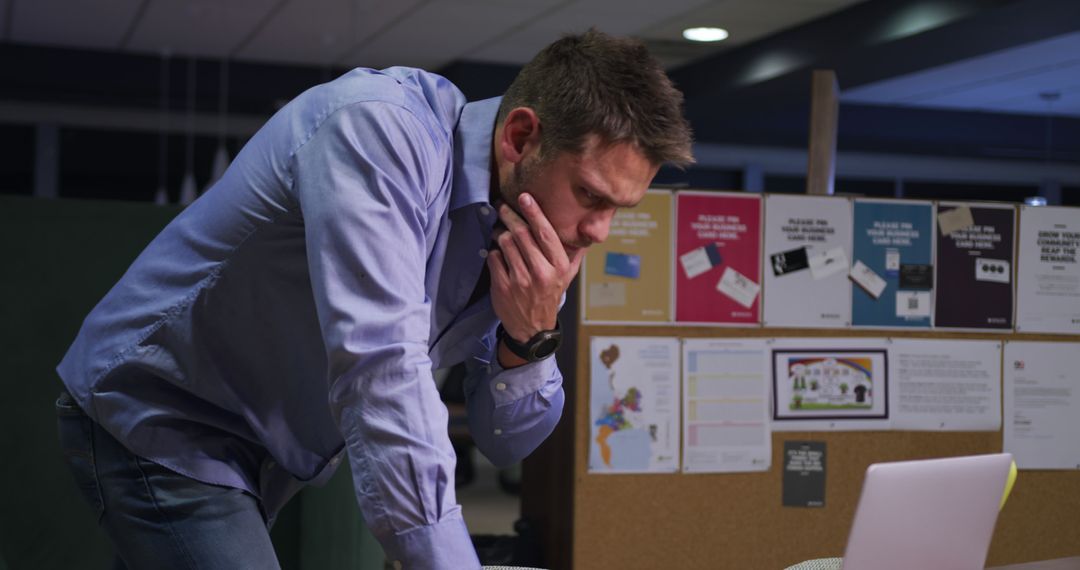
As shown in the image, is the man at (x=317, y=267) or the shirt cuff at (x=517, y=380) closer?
the man at (x=317, y=267)

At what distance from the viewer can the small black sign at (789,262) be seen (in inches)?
125

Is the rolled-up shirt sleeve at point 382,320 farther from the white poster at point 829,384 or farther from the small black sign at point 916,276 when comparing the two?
the small black sign at point 916,276

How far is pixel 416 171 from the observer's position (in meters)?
1.06

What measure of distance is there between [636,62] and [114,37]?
649cm

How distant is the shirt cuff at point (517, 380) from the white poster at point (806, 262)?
191cm

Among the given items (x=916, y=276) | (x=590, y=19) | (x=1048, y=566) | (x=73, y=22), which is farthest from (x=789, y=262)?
(x=73, y=22)

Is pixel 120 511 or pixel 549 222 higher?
pixel 549 222

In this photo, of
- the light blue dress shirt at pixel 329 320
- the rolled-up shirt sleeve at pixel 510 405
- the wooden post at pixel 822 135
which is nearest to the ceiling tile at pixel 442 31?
the wooden post at pixel 822 135

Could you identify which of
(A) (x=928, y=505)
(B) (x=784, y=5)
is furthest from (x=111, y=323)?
(B) (x=784, y=5)

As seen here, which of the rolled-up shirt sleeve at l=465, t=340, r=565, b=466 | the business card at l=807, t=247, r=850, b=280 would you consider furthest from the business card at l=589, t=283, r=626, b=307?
the rolled-up shirt sleeve at l=465, t=340, r=565, b=466

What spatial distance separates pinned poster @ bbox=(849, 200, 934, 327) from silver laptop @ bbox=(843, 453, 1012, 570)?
5.79 ft

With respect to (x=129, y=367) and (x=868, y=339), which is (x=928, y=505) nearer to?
(x=129, y=367)

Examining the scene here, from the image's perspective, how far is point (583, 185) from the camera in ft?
3.71

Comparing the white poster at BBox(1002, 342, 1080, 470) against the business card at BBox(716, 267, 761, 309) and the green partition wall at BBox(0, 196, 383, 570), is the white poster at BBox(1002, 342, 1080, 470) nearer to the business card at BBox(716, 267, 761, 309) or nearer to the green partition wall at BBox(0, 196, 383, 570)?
the business card at BBox(716, 267, 761, 309)
